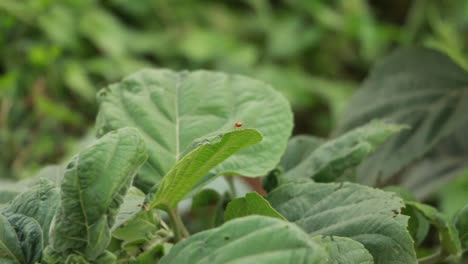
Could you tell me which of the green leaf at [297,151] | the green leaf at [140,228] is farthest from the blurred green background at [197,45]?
the green leaf at [140,228]

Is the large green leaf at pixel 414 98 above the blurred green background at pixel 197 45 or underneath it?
above

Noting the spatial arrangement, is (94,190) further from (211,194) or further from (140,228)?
(211,194)

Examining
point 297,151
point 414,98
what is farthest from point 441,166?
point 297,151

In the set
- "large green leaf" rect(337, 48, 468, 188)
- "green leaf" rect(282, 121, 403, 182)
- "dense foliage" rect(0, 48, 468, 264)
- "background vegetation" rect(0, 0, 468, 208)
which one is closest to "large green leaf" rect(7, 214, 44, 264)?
"dense foliage" rect(0, 48, 468, 264)

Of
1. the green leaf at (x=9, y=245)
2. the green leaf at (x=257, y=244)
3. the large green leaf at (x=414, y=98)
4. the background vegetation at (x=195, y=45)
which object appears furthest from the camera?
the background vegetation at (x=195, y=45)

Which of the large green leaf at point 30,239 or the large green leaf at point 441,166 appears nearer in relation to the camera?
the large green leaf at point 30,239

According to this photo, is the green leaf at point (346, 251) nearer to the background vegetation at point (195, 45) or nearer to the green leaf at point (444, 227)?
the green leaf at point (444, 227)
